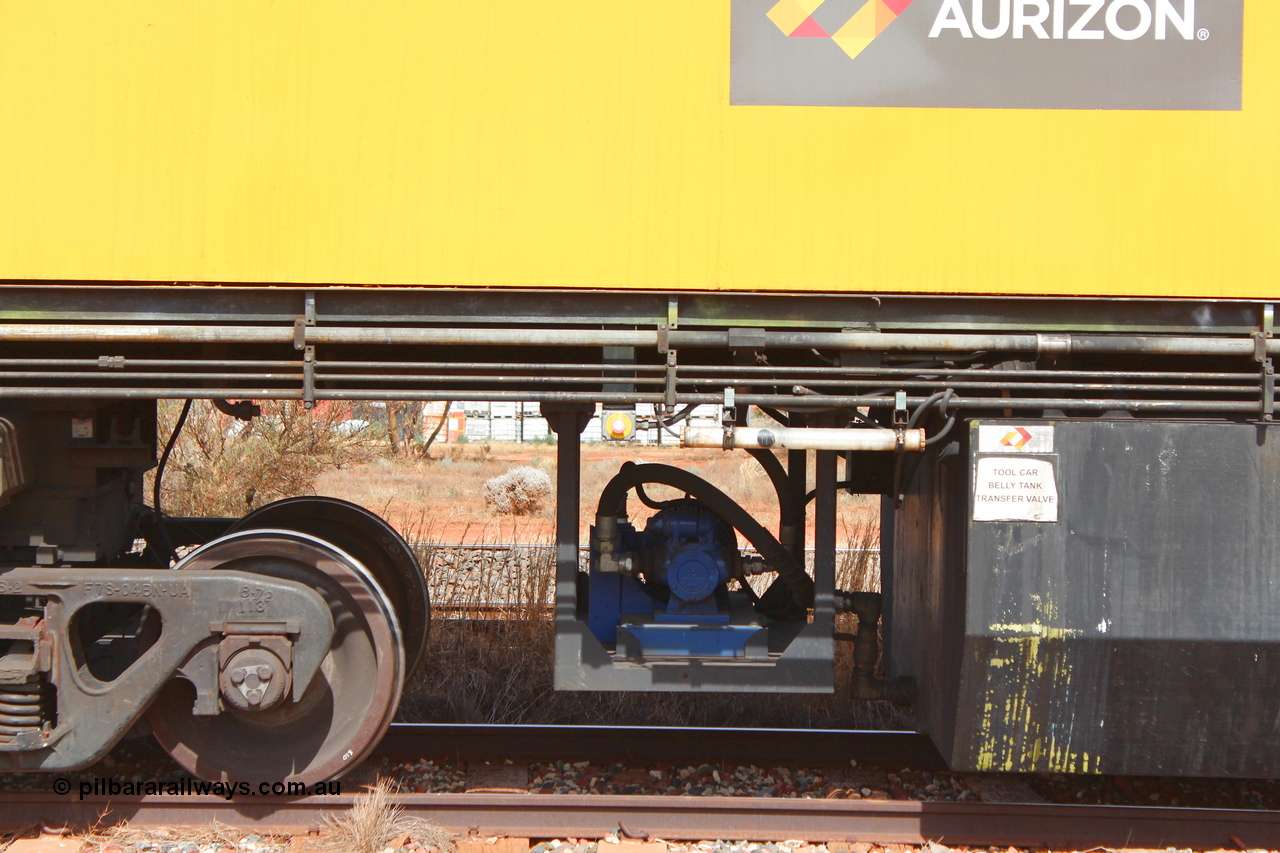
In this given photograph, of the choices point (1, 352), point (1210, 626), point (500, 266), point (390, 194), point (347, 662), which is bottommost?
point (347, 662)

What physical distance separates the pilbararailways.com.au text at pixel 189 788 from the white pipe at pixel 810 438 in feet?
7.73

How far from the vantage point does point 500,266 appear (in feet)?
11.0

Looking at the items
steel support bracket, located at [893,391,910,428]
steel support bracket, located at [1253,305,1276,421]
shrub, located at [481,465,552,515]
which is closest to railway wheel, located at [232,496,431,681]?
steel support bracket, located at [893,391,910,428]

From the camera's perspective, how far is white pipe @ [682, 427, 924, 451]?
10.8ft

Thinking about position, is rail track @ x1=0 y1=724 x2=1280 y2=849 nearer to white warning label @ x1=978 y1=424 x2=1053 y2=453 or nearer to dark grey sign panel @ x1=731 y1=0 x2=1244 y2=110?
white warning label @ x1=978 y1=424 x2=1053 y2=453

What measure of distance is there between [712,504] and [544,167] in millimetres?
1682

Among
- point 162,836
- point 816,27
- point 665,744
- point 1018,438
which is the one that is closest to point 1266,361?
point 1018,438

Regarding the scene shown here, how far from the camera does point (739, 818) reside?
12.6ft

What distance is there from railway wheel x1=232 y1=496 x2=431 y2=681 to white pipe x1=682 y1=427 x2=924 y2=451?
5.96 ft

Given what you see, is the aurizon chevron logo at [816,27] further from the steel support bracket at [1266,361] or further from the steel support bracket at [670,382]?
the steel support bracket at [1266,361]

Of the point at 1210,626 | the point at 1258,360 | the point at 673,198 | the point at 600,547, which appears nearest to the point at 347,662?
the point at 600,547

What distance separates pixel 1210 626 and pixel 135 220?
4.35 meters

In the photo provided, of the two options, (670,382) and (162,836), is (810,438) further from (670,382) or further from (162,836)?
(162,836)

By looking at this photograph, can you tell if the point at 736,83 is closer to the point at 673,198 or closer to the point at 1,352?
the point at 673,198
